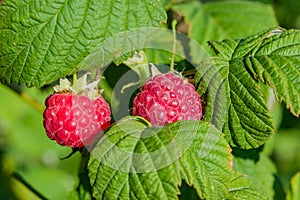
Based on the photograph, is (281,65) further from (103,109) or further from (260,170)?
(260,170)

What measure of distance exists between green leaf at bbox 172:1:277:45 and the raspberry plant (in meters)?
0.46

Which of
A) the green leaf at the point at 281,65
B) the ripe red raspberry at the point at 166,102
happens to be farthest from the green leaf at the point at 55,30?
the green leaf at the point at 281,65

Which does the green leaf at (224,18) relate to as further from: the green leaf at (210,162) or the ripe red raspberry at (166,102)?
the green leaf at (210,162)

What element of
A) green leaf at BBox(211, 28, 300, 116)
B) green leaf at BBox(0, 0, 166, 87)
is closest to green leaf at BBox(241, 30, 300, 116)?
green leaf at BBox(211, 28, 300, 116)

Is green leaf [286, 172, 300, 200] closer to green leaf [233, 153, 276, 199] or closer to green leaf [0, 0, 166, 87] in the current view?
green leaf [233, 153, 276, 199]

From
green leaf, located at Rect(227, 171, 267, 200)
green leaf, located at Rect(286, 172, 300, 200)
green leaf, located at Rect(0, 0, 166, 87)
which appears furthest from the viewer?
green leaf, located at Rect(286, 172, 300, 200)

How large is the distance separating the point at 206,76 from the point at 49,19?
386 mm

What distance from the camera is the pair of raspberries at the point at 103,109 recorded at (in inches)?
59.7

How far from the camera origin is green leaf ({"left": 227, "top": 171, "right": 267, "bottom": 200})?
171 centimetres

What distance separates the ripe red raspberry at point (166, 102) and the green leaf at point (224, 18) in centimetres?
55

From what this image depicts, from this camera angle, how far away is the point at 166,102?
1532 millimetres

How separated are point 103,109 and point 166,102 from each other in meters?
0.16

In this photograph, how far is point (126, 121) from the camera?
1481 millimetres

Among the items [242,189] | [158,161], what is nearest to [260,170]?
[242,189]
